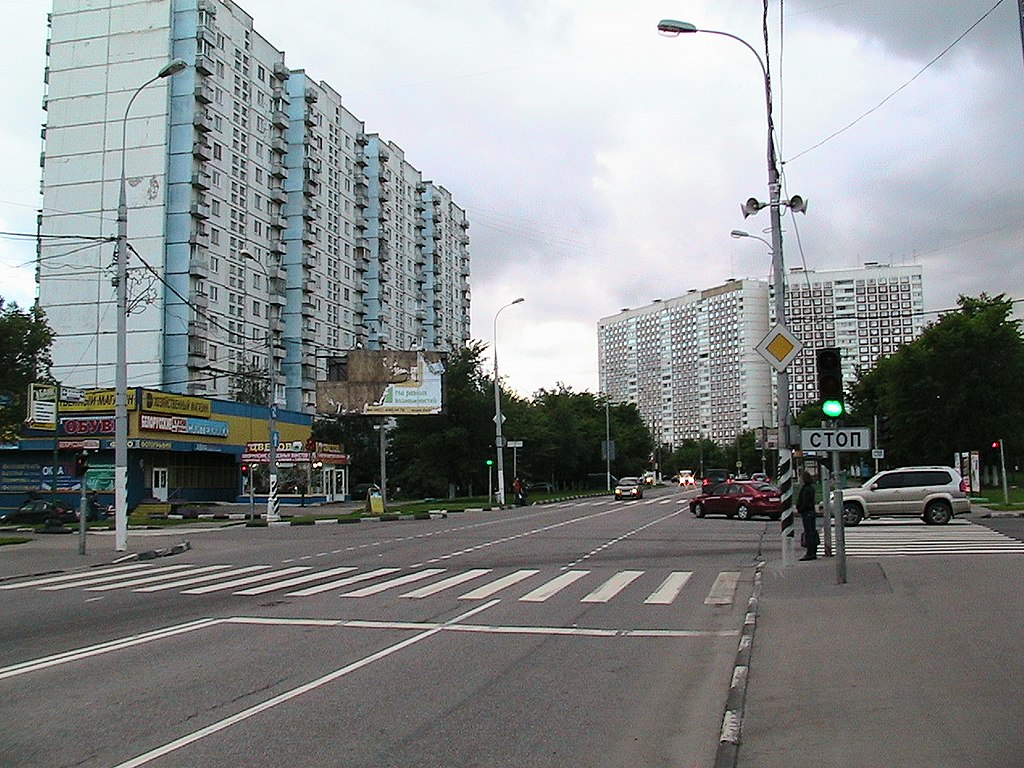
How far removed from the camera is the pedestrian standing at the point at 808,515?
18.5 metres

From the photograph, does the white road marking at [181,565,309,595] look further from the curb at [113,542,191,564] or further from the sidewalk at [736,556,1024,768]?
the sidewalk at [736,556,1024,768]

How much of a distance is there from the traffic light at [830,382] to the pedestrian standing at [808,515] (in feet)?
12.6

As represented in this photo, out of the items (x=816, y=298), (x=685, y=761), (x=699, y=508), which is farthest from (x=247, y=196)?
(x=685, y=761)

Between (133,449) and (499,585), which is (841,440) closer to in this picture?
(499,585)

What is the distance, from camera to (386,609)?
44.1 ft

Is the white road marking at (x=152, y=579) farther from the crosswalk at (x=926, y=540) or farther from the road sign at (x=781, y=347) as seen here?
the crosswalk at (x=926, y=540)

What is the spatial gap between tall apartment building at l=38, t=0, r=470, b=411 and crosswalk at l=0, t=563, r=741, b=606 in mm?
48299

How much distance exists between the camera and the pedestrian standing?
18516 millimetres

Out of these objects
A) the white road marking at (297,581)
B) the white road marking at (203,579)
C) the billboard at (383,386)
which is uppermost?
the billboard at (383,386)

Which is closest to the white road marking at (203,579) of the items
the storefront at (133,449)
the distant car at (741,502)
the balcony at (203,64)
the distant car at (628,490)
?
the distant car at (741,502)

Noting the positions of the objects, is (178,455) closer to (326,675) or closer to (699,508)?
(699,508)

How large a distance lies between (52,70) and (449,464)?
4272cm

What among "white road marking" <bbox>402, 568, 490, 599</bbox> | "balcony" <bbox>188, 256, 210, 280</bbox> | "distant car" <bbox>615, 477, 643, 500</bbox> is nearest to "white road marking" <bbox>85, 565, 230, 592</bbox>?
"white road marking" <bbox>402, 568, 490, 599</bbox>

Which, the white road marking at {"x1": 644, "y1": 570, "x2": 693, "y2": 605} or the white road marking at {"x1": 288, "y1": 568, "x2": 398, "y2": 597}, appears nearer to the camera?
the white road marking at {"x1": 644, "y1": 570, "x2": 693, "y2": 605}
